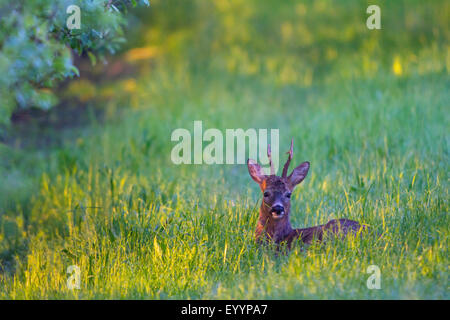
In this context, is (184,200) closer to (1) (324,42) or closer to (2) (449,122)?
(2) (449,122)

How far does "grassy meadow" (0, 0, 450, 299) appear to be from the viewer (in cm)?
574

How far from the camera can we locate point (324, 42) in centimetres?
1373

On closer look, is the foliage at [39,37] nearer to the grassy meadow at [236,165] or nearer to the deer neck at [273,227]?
the grassy meadow at [236,165]

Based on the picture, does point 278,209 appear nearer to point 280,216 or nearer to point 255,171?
point 280,216

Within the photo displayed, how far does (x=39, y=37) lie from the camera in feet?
23.8

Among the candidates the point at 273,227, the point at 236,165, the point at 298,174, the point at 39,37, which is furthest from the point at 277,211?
the point at 236,165

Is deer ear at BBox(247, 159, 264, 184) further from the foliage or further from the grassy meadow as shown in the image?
the foliage

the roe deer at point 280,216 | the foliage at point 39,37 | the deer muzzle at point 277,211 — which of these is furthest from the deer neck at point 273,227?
the foliage at point 39,37

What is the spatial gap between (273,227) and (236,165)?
306cm

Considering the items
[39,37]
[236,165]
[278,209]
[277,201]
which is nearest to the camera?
[278,209]

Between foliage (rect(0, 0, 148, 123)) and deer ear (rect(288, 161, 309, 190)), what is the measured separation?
2063 millimetres

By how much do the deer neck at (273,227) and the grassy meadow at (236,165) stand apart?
0.54 ft

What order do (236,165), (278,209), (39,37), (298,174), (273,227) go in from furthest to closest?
1. (236,165)
2. (39,37)
3. (298,174)
4. (273,227)
5. (278,209)

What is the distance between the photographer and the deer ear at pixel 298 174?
6551mm
